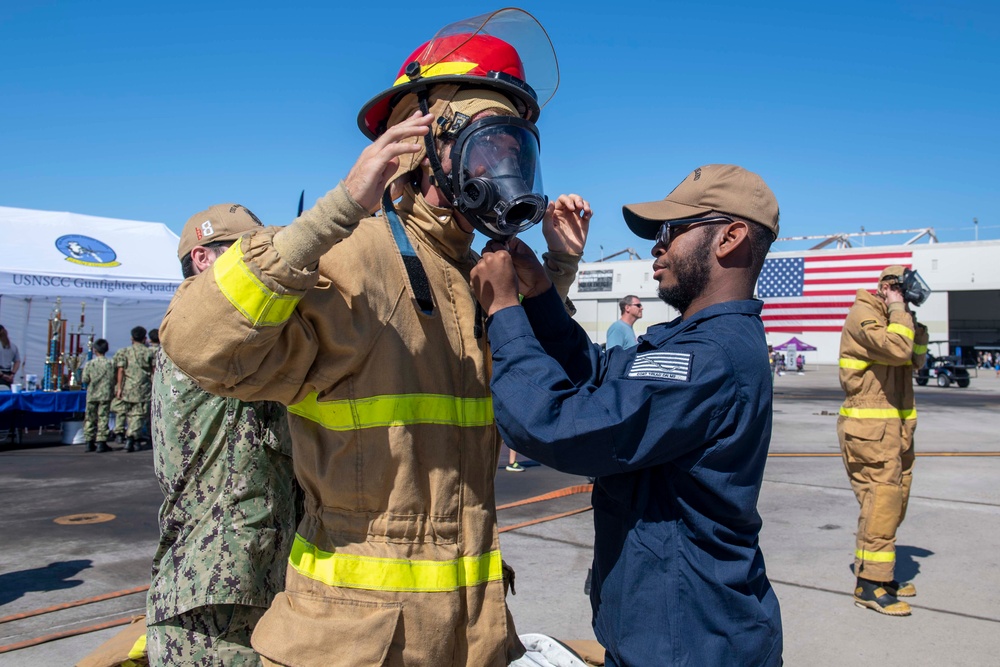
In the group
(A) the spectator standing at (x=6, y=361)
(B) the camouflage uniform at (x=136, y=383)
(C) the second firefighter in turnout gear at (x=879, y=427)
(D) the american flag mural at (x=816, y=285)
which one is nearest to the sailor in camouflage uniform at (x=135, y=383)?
(B) the camouflage uniform at (x=136, y=383)

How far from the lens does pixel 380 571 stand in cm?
178

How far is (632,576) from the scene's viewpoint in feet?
6.43

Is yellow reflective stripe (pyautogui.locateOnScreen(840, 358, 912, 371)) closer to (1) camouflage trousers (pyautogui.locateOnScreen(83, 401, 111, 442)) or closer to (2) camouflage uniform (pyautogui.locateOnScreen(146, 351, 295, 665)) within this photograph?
(2) camouflage uniform (pyautogui.locateOnScreen(146, 351, 295, 665))

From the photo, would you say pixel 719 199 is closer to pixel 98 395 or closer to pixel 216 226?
pixel 216 226

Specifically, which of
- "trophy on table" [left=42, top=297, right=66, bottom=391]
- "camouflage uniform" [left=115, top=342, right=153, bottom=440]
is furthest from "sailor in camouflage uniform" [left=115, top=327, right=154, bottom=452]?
"trophy on table" [left=42, top=297, right=66, bottom=391]

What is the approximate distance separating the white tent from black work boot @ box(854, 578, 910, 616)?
12562 millimetres

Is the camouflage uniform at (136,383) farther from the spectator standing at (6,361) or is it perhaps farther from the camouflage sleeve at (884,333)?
the camouflage sleeve at (884,333)

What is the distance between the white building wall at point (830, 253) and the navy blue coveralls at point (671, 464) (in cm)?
3926

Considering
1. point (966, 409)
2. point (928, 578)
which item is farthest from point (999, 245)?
point (928, 578)

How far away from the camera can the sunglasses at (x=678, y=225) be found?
220 centimetres

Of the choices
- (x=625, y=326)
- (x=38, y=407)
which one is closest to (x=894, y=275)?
(x=625, y=326)

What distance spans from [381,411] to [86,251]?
46.2 ft

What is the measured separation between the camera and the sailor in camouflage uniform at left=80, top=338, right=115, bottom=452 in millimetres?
11742

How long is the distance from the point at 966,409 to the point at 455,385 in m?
21.8
